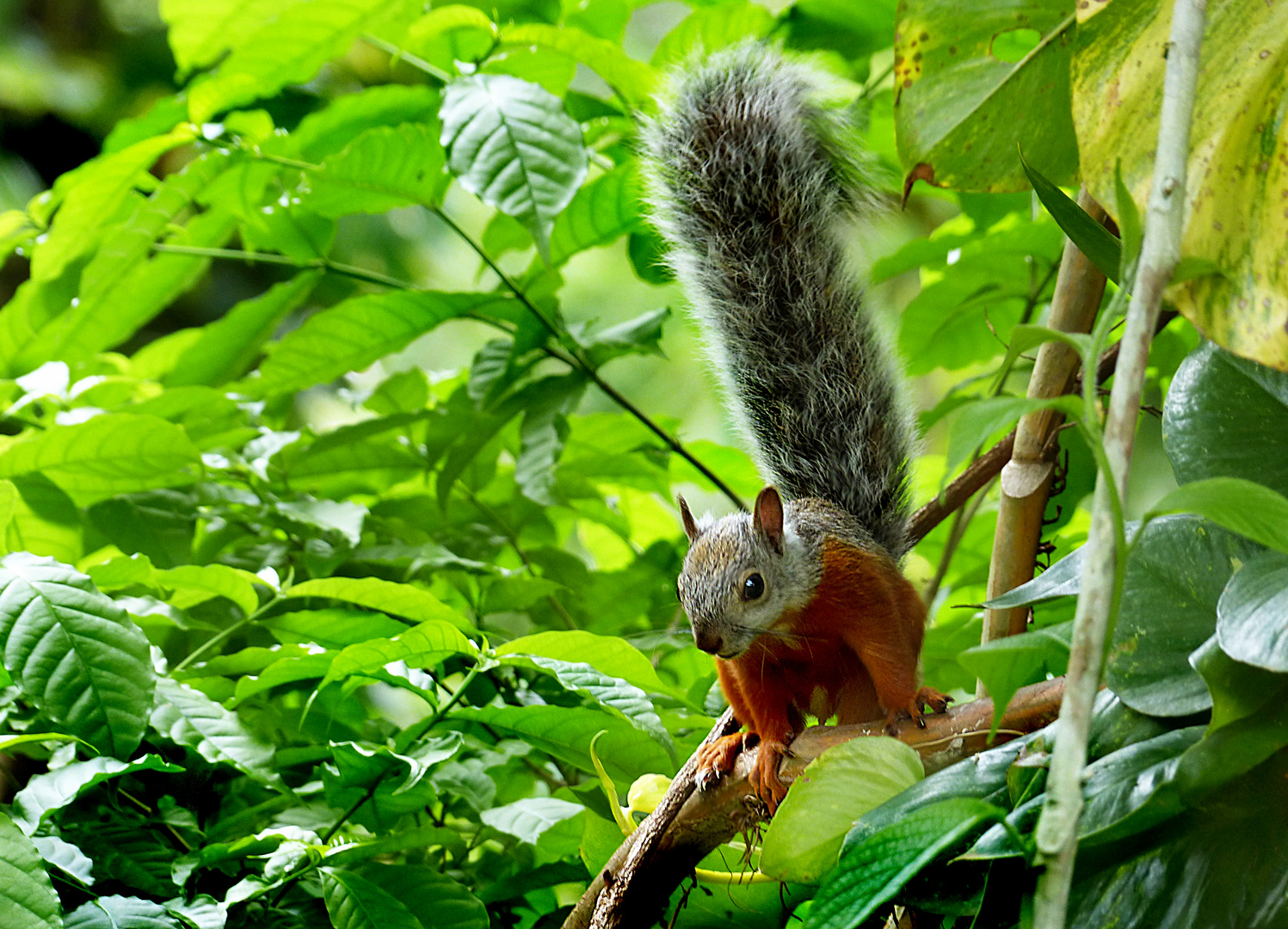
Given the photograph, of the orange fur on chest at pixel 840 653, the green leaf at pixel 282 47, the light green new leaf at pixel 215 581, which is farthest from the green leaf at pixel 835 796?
the green leaf at pixel 282 47

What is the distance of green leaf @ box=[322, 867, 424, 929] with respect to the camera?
26.4 inches

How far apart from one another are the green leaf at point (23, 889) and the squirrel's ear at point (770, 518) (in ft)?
1.71

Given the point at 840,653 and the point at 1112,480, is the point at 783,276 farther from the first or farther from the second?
the point at 1112,480

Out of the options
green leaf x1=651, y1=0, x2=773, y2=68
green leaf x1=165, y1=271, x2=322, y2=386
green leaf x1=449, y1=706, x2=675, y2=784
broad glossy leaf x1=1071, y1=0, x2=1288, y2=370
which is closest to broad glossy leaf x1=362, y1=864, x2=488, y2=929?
green leaf x1=449, y1=706, x2=675, y2=784

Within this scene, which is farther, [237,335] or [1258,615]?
[237,335]

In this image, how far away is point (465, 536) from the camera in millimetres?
1205

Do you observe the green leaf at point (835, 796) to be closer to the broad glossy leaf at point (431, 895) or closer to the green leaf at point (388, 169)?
the broad glossy leaf at point (431, 895)

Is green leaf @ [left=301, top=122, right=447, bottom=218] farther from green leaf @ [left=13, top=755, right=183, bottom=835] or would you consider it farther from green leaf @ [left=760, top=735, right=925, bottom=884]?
green leaf @ [left=760, top=735, right=925, bottom=884]

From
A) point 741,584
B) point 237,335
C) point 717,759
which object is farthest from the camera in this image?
point 237,335

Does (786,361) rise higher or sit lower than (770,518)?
higher

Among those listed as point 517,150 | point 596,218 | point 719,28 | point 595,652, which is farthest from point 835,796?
point 719,28

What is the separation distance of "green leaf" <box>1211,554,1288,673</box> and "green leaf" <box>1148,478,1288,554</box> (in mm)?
38

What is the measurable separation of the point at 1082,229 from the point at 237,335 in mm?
1072

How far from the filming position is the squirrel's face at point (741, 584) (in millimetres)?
786
